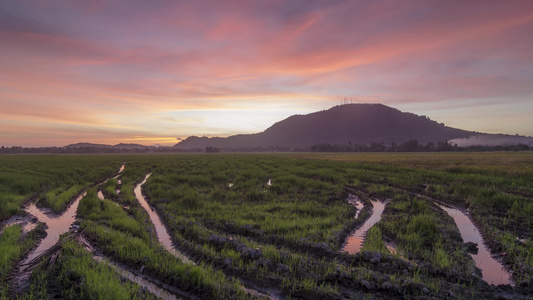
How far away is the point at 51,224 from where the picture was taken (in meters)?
10.6

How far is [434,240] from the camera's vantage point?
8.38 m

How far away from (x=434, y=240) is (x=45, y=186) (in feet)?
79.7

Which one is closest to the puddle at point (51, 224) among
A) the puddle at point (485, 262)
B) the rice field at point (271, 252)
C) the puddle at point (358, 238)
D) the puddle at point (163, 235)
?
the rice field at point (271, 252)

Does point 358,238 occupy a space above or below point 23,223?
below

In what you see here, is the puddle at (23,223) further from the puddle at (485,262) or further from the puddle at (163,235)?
the puddle at (485,262)

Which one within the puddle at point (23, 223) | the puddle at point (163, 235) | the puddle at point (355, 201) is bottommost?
the puddle at point (355, 201)

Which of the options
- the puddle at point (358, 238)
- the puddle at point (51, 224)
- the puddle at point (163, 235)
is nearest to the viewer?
the puddle at point (163, 235)

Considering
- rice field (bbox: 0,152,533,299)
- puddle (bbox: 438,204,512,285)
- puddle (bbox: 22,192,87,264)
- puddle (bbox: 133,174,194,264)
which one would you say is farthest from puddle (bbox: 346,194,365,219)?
puddle (bbox: 22,192,87,264)

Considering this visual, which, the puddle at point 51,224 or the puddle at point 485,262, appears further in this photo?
the puddle at point 51,224

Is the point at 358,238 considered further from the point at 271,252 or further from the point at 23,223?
the point at 23,223

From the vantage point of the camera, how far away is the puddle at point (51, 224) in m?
7.78

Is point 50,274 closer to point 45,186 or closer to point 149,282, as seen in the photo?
point 149,282

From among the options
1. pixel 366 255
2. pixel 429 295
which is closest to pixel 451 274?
pixel 429 295

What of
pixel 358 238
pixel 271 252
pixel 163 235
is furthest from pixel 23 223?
pixel 358 238
